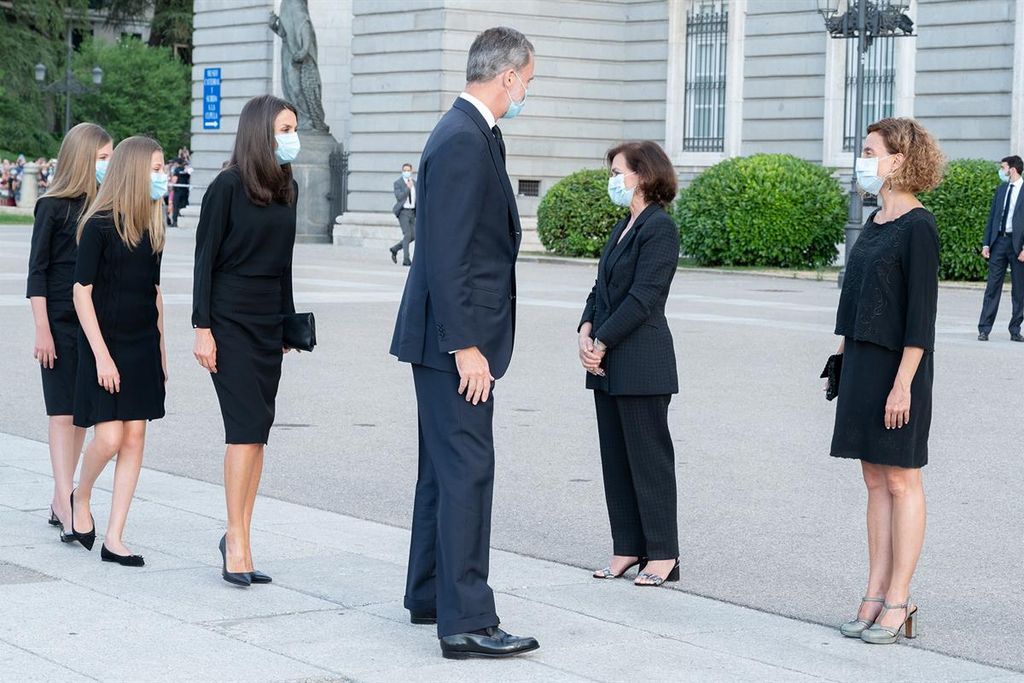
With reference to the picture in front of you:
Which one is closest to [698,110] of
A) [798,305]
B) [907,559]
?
[798,305]

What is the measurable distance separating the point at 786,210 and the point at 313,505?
20.9 meters

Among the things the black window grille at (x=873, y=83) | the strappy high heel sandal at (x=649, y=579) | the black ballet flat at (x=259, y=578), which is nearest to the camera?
the black ballet flat at (x=259, y=578)

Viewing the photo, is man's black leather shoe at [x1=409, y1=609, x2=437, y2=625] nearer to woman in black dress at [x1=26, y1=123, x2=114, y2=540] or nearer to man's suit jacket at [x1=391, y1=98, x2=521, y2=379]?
man's suit jacket at [x1=391, y1=98, x2=521, y2=379]

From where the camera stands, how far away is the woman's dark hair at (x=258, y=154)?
6.43 meters

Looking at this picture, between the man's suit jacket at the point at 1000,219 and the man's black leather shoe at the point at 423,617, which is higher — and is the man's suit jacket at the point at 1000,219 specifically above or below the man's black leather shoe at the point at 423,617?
above

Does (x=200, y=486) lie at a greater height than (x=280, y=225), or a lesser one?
lesser

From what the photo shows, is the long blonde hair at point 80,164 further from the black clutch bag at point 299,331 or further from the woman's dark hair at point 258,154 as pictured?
the black clutch bag at point 299,331

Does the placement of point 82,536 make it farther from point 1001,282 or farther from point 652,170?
point 1001,282

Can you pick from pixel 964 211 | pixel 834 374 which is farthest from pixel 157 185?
pixel 964 211

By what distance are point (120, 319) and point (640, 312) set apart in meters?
2.06

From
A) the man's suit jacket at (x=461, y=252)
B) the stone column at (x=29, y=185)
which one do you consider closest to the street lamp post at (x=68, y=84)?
the stone column at (x=29, y=185)

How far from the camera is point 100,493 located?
8.47 meters

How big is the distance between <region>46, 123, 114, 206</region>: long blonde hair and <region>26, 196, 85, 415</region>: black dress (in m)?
0.05

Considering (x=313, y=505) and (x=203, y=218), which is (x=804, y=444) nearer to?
(x=313, y=505)
